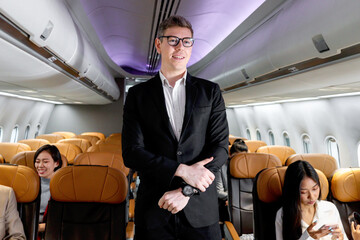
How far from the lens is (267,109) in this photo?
788cm

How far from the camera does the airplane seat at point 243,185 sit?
2.90 meters

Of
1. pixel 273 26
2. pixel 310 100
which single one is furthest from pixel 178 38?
pixel 310 100

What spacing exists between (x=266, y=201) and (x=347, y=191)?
2.65 feet

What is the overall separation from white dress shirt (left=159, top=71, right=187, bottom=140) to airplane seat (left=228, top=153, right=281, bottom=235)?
6.54 ft

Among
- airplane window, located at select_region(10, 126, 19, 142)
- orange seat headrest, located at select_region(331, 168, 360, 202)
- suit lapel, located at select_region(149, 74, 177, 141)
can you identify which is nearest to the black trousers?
suit lapel, located at select_region(149, 74, 177, 141)

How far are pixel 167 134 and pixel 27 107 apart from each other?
8799 mm

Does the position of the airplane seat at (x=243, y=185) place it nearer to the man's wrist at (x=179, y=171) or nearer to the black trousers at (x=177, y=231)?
the black trousers at (x=177, y=231)

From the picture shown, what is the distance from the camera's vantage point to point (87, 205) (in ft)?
6.88

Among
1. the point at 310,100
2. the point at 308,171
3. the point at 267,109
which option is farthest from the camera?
the point at 267,109

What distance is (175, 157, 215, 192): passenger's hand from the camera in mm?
954

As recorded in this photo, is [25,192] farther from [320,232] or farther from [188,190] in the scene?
[320,232]

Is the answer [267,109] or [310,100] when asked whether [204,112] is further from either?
[267,109]

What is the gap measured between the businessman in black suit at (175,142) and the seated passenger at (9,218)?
131 centimetres

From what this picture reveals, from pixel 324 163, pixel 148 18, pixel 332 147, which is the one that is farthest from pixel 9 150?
pixel 332 147
